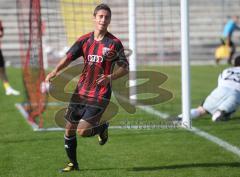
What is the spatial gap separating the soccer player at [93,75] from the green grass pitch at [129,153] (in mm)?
487

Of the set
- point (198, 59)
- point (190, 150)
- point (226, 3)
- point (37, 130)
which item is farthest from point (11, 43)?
point (190, 150)

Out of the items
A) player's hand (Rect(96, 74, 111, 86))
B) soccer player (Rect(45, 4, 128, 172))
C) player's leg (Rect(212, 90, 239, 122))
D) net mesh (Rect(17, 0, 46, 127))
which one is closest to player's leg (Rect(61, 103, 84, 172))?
soccer player (Rect(45, 4, 128, 172))

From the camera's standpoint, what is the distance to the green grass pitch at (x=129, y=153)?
656cm

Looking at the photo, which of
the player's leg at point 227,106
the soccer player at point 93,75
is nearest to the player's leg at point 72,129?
the soccer player at point 93,75

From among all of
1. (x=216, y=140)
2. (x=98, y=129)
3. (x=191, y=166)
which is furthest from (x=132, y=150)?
(x=216, y=140)

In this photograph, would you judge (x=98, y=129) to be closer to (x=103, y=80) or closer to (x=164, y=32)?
(x=103, y=80)

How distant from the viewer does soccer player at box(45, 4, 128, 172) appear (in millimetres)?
6422

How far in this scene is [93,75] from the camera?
6535mm

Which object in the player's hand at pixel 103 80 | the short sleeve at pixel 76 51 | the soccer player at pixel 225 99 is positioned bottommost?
the soccer player at pixel 225 99

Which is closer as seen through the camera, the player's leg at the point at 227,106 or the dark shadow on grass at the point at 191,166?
the dark shadow on grass at the point at 191,166

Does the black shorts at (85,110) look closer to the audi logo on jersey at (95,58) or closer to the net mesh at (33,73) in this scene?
the audi logo on jersey at (95,58)

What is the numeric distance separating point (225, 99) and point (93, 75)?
4028 mm

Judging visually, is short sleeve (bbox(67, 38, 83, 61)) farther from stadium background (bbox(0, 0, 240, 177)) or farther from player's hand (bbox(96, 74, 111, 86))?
stadium background (bbox(0, 0, 240, 177))

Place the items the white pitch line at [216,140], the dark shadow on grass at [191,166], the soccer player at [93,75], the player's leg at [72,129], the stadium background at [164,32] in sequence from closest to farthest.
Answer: the soccer player at [93,75]
the player's leg at [72,129]
the dark shadow on grass at [191,166]
the white pitch line at [216,140]
the stadium background at [164,32]
